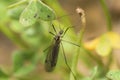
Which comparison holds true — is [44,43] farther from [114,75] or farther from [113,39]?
[114,75]

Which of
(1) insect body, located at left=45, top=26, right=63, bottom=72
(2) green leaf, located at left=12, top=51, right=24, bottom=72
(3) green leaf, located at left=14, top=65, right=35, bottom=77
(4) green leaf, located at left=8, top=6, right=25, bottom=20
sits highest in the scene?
(4) green leaf, located at left=8, top=6, right=25, bottom=20

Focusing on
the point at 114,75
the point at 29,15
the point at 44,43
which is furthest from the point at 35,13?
the point at 44,43

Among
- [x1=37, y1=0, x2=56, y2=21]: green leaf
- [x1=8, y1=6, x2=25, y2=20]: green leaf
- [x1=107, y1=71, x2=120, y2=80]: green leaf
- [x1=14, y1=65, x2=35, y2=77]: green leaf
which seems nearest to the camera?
[x1=107, y1=71, x2=120, y2=80]: green leaf

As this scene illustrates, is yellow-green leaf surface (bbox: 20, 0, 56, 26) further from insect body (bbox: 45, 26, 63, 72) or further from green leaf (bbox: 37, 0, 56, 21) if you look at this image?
insect body (bbox: 45, 26, 63, 72)

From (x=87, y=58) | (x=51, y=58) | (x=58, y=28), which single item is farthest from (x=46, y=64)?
(x=87, y=58)

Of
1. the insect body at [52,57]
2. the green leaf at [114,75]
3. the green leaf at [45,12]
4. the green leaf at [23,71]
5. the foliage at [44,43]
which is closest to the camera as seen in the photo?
the green leaf at [114,75]

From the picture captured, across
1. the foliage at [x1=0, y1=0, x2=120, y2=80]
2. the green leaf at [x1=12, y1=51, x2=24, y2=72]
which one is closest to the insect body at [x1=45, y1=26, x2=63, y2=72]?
the foliage at [x1=0, y1=0, x2=120, y2=80]

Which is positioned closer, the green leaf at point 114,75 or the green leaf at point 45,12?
the green leaf at point 114,75

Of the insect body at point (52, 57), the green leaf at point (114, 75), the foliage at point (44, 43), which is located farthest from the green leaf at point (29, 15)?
the green leaf at point (114, 75)

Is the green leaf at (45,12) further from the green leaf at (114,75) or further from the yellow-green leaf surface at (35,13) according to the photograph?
the green leaf at (114,75)
